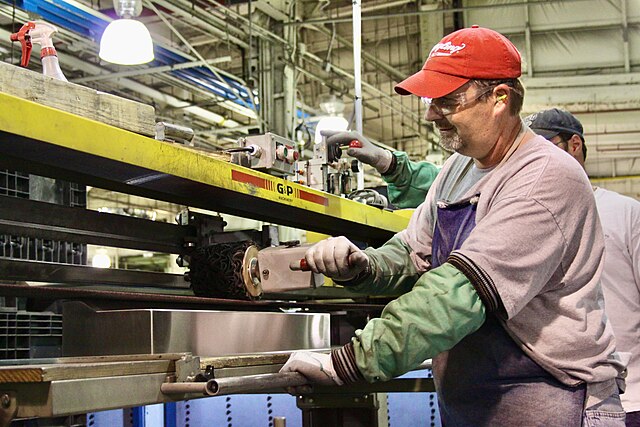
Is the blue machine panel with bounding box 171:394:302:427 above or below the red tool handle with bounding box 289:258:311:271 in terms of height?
below

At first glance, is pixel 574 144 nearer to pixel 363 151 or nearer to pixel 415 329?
pixel 363 151

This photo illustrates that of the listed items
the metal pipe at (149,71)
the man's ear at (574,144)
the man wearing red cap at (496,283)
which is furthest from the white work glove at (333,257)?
the metal pipe at (149,71)

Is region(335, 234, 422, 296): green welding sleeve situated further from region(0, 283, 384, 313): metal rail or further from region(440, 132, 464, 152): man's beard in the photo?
region(0, 283, 384, 313): metal rail

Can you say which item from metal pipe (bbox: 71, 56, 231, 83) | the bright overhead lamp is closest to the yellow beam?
the bright overhead lamp

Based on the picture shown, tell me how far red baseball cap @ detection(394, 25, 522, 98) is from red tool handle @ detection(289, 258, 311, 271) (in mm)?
392

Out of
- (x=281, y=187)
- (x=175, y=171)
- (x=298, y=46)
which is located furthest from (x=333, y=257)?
(x=298, y=46)

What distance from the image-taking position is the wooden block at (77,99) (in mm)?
1331

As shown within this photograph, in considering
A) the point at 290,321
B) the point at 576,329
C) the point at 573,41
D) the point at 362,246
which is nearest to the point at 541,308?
the point at 576,329

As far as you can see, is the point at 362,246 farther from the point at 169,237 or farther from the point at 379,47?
the point at 379,47

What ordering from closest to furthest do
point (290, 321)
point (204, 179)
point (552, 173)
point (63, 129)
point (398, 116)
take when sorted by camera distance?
1. point (63, 129)
2. point (552, 173)
3. point (204, 179)
4. point (290, 321)
5. point (398, 116)

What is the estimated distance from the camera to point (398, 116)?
10.3 m

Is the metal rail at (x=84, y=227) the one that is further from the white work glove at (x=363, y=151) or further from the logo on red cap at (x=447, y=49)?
the logo on red cap at (x=447, y=49)

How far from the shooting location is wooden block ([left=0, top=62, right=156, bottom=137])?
1.33 meters

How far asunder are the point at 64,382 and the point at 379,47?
311 inches
